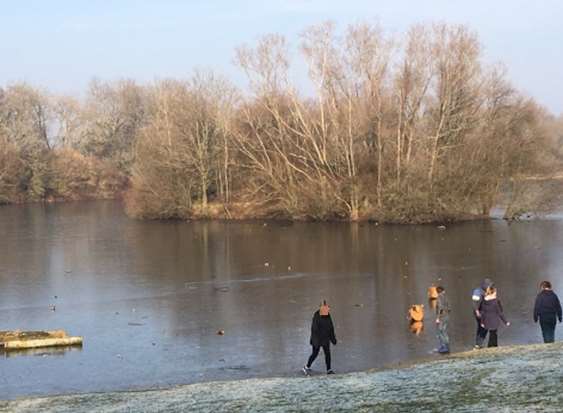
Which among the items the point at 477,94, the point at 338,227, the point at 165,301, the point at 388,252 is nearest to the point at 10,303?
the point at 165,301

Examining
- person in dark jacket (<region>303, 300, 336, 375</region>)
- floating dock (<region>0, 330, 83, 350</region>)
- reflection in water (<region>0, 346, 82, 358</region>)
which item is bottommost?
reflection in water (<region>0, 346, 82, 358</region>)

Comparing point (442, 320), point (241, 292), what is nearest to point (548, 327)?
point (442, 320)

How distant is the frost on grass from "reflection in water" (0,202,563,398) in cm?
299

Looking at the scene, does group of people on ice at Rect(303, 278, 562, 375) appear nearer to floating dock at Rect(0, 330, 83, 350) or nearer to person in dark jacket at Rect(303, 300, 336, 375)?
person in dark jacket at Rect(303, 300, 336, 375)

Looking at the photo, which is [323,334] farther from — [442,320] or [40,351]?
[40,351]

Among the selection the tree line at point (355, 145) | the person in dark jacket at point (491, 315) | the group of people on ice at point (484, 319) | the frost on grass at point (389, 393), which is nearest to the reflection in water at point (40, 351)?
the frost on grass at point (389, 393)

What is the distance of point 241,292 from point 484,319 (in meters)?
12.4

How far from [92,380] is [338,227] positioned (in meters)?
36.8

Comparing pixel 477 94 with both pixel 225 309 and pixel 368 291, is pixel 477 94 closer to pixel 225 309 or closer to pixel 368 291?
pixel 368 291

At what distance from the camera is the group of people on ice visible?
16.1 metres

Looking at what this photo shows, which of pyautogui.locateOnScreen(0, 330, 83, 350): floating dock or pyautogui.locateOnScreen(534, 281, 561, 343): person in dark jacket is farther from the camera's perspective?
pyautogui.locateOnScreen(0, 330, 83, 350): floating dock

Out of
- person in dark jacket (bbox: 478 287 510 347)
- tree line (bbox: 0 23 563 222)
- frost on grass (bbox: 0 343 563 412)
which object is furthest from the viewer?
tree line (bbox: 0 23 563 222)

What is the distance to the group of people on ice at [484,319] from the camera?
1609 centimetres

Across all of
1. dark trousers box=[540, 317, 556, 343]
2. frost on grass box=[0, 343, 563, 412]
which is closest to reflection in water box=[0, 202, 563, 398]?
dark trousers box=[540, 317, 556, 343]
